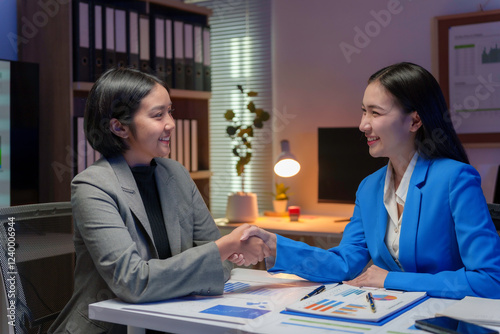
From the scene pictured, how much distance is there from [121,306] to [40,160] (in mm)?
1773

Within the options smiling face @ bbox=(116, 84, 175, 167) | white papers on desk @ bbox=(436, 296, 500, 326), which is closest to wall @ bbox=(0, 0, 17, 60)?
smiling face @ bbox=(116, 84, 175, 167)

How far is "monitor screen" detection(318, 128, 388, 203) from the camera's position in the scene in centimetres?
347

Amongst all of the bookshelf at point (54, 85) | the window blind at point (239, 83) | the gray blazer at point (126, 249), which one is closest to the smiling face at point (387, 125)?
the gray blazer at point (126, 249)

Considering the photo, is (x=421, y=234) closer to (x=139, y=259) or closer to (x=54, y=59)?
(x=139, y=259)

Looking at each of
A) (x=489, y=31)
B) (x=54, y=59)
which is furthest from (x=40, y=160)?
(x=489, y=31)

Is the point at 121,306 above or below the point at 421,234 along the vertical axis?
below

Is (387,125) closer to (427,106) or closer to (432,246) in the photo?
(427,106)

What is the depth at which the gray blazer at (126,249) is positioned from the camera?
4.76 feet

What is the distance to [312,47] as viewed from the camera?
149 inches

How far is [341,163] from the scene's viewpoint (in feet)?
11.6

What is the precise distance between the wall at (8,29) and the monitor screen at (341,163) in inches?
69.7

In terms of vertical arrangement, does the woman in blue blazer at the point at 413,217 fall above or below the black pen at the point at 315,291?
above

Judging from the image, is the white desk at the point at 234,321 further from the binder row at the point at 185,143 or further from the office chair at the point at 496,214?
the binder row at the point at 185,143

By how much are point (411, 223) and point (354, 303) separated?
400 mm
